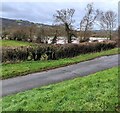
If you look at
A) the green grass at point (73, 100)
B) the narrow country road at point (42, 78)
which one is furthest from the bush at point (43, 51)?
the green grass at point (73, 100)

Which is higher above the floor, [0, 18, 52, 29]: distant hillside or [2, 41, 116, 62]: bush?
[0, 18, 52, 29]: distant hillside

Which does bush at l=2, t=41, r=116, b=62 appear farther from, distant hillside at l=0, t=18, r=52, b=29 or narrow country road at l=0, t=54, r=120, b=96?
distant hillside at l=0, t=18, r=52, b=29

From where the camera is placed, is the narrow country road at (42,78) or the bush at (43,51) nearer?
the narrow country road at (42,78)

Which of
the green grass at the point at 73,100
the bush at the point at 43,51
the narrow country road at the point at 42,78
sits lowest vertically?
the narrow country road at the point at 42,78

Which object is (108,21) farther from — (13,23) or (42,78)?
(42,78)

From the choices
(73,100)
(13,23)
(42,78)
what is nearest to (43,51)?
(42,78)

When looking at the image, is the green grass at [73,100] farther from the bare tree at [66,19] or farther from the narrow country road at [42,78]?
the bare tree at [66,19]

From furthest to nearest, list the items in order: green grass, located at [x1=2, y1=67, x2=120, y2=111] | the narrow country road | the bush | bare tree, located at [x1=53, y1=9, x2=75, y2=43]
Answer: bare tree, located at [x1=53, y1=9, x2=75, y2=43], the bush, the narrow country road, green grass, located at [x1=2, y1=67, x2=120, y2=111]

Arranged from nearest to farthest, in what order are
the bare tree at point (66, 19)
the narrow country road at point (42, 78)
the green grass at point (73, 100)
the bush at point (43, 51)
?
the green grass at point (73, 100)
the narrow country road at point (42, 78)
the bush at point (43, 51)
the bare tree at point (66, 19)

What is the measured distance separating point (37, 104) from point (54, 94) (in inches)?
42.1

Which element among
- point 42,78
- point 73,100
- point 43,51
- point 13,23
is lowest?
point 42,78

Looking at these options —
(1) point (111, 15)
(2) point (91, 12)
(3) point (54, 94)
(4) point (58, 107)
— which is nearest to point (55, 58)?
(3) point (54, 94)

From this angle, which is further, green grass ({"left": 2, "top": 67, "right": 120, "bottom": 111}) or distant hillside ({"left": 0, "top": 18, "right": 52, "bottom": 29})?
distant hillside ({"left": 0, "top": 18, "right": 52, "bottom": 29})

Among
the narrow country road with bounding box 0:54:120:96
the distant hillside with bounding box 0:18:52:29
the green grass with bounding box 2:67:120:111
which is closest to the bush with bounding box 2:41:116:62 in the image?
the narrow country road with bounding box 0:54:120:96
